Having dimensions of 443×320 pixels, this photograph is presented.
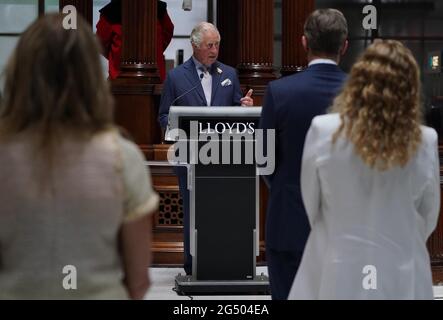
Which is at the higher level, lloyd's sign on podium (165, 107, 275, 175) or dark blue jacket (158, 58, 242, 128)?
dark blue jacket (158, 58, 242, 128)

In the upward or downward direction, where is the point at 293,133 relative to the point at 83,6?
downward

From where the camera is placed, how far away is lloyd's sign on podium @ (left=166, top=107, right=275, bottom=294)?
23.1 ft

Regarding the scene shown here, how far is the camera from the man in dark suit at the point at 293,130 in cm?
477

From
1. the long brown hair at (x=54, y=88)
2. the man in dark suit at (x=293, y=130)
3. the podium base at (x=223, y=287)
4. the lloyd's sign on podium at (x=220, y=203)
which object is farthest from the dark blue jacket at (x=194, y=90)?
the long brown hair at (x=54, y=88)

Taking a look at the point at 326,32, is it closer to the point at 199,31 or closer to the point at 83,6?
the point at 199,31

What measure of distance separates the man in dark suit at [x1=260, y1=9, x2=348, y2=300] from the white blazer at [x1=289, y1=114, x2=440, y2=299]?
783 mm

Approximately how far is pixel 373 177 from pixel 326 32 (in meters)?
1.04

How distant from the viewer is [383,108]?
382 cm

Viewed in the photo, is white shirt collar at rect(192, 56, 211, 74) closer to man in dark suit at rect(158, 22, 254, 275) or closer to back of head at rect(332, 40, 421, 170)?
man in dark suit at rect(158, 22, 254, 275)

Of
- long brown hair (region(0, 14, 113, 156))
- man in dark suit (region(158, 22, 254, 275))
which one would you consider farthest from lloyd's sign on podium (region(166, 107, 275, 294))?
long brown hair (region(0, 14, 113, 156))

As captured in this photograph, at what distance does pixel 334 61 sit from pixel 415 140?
1.02m

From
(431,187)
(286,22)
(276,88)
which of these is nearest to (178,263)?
(286,22)

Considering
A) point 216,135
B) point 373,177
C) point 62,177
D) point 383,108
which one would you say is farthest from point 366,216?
point 216,135

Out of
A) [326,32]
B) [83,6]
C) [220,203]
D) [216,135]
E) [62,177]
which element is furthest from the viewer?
[83,6]
